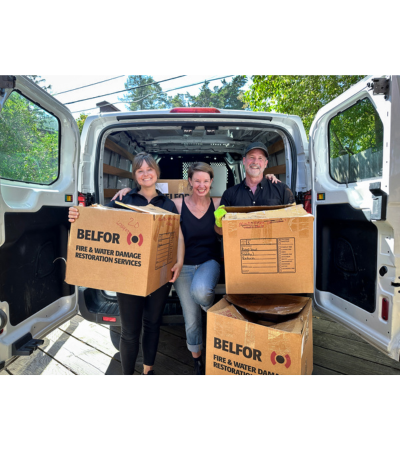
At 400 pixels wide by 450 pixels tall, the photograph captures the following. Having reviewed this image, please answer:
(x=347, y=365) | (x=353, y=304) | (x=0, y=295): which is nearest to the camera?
(x=0, y=295)

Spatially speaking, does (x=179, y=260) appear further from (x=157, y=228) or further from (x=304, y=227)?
(x=304, y=227)

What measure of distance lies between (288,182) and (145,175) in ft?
4.17

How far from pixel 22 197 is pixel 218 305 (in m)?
1.38

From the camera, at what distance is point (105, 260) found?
62.5 inches

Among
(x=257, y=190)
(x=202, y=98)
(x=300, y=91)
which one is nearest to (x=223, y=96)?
(x=202, y=98)

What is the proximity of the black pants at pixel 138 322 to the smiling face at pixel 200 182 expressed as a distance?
71 cm

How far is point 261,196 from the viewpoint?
214cm

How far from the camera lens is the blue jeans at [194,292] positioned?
185cm

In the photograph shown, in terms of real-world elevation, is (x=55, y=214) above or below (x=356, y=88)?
below

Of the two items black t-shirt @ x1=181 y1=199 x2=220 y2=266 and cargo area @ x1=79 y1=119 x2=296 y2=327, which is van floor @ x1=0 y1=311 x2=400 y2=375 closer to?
cargo area @ x1=79 y1=119 x2=296 y2=327

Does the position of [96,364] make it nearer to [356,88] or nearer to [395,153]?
[395,153]

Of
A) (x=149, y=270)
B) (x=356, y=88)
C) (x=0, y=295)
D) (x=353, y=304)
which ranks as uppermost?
(x=356, y=88)

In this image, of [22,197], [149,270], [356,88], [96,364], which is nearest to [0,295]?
[22,197]

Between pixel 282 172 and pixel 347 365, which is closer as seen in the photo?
pixel 347 365
